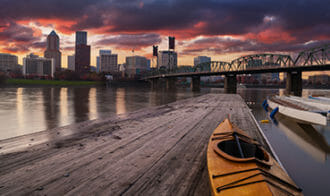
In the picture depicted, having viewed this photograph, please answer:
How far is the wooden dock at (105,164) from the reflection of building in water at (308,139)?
748 centimetres

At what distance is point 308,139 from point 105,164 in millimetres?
15035

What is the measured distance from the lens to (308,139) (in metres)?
13.9

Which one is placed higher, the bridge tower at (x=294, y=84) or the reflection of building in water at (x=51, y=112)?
the bridge tower at (x=294, y=84)

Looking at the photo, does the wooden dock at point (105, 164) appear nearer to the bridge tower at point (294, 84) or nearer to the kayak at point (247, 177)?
the kayak at point (247, 177)

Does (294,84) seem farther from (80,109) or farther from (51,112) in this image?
(51,112)

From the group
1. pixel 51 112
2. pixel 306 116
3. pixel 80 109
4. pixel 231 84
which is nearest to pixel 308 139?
pixel 306 116

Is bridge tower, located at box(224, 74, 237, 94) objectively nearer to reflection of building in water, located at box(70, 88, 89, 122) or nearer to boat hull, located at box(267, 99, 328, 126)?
boat hull, located at box(267, 99, 328, 126)

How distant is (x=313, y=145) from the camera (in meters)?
12.5

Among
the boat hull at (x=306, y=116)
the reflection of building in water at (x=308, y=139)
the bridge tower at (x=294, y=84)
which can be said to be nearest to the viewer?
the reflection of building in water at (x=308, y=139)

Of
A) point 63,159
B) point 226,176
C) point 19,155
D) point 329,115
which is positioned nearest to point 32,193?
point 63,159

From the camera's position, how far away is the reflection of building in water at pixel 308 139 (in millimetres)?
11055

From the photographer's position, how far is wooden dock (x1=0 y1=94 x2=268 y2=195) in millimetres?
4141

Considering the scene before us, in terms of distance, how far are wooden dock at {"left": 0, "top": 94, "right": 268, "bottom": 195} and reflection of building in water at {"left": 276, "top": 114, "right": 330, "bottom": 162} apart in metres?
7.48

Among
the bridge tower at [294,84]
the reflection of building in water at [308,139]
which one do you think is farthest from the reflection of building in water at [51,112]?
the bridge tower at [294,84]
